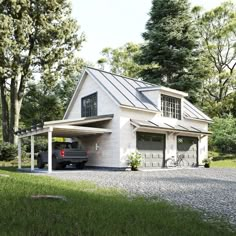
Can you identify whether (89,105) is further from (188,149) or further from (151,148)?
(188,149)

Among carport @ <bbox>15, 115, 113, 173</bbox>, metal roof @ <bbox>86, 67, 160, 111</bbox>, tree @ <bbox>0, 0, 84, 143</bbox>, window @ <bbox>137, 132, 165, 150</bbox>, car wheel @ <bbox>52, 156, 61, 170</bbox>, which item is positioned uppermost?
tree @ <bbox>0, 0, 84, 143</bbox>

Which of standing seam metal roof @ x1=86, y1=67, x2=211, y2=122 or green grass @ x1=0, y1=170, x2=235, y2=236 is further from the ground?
standing seam metal roof @ x1=86, y1=67, x2=211, y2=122

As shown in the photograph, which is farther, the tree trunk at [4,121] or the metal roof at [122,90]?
the tree trunk at [4,121]

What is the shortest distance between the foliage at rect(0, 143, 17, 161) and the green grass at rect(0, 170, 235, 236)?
1855 cm

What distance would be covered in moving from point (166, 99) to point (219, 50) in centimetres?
2330

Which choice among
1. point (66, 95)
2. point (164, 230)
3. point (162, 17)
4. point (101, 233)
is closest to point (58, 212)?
point (101, 233)

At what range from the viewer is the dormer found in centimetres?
2361

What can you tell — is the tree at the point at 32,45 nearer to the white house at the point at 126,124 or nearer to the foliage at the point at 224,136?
the white house at the point at 126,124

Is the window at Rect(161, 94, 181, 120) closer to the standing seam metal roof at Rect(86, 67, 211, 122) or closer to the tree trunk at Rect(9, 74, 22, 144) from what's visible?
the standing seam metal roof at Rect(86, 67, 211, 122)

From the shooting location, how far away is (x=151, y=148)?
73.2ft

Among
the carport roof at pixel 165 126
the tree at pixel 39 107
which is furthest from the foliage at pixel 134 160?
the tree at pixel 39 107

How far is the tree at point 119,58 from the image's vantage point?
159ft

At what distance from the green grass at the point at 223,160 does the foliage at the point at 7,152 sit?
15.7m

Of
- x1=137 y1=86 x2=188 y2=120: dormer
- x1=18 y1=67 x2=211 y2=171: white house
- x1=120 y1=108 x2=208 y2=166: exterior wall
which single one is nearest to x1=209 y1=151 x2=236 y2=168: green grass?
x1=18 y1=67 x2=211 y2=171: white house
